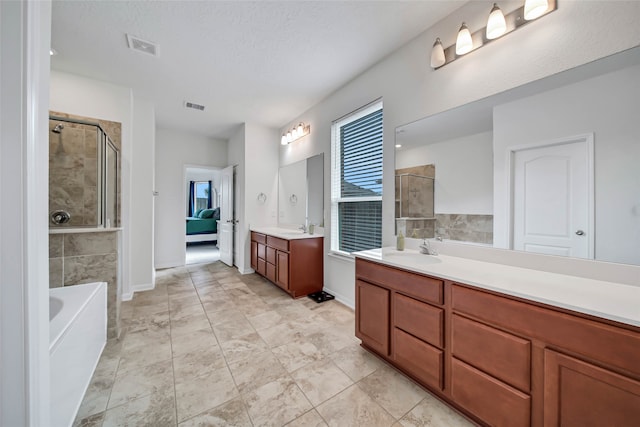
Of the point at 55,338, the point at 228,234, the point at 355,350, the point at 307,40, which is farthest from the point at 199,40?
the point at 228,234

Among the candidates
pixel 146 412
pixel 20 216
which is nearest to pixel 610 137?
pixel 20 216

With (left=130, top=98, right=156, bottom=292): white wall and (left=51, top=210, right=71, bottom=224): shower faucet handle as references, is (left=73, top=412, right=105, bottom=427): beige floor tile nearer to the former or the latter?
(left=51, top=210, right=71, bottom=224): shower faucet handle

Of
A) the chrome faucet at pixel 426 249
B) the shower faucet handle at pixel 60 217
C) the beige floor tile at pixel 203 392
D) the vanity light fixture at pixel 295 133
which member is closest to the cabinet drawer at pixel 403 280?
the chrome faucet at pixel 426 249

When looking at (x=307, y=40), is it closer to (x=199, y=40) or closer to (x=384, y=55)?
(x=384, y=55)

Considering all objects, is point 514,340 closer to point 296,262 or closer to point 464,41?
point 464,41

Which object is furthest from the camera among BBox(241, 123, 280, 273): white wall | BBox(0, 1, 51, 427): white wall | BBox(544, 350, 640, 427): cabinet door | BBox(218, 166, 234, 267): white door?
BBox(218, 166, 234, 267): white door

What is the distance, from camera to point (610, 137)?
3.97 ft

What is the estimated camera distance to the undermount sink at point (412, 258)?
5.68 feet

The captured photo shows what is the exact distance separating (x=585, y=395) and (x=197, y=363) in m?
2.23

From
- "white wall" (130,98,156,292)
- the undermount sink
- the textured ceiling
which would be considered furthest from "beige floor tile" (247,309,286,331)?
the textured ceiling

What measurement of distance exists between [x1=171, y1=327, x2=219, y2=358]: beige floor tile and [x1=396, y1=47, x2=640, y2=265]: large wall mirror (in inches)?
87.1

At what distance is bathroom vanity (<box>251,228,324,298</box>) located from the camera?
3.14m

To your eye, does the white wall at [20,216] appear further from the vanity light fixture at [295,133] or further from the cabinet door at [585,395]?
the vanity light fixture at [295,133]

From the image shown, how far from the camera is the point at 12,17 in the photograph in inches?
21.8
